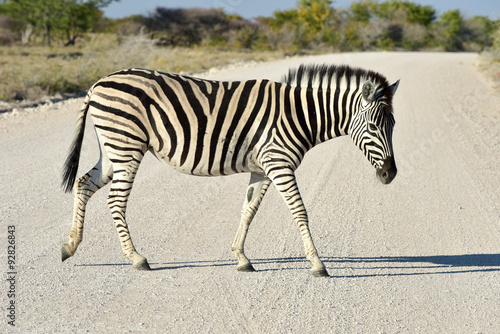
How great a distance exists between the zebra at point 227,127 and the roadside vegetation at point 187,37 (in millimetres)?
9106

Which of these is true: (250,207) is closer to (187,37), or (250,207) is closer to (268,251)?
(268,251)

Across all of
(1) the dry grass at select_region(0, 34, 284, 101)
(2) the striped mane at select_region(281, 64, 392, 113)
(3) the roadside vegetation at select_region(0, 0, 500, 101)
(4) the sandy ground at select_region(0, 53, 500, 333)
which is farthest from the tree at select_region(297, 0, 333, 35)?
(2) the striped mane at select_region(281, 64, 392, 113)

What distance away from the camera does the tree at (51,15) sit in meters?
32.8

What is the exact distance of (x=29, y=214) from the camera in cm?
606

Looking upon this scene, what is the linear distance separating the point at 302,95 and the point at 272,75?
42.2 feet

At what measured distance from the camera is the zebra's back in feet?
15.7

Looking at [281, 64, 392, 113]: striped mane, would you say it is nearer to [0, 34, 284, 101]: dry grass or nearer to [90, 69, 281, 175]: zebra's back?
[90, 69, 281, 175]: zebra's back

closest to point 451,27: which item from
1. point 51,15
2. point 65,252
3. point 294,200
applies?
point 51,15

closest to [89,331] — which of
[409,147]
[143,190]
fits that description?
[143,190]

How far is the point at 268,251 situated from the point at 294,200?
87 centimetres

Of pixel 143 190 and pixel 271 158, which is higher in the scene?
pixel 271 158

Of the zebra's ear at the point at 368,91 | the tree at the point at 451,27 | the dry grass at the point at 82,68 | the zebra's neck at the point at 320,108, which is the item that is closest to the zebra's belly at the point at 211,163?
the zebra's neck at the point at 320,108

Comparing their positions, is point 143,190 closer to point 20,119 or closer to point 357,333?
point 357,333

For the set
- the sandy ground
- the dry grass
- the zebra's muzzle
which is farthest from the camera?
the dry grass
